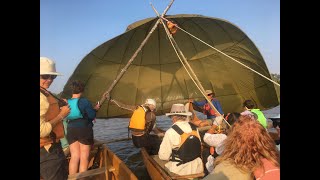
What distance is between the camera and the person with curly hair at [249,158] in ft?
8.38

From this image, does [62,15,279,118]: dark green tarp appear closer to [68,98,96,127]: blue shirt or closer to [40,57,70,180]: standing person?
[68,98,96,127]: blue shirt

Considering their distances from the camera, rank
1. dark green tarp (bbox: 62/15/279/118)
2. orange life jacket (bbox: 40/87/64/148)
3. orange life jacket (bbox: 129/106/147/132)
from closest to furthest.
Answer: orange life jacket (bbox: 40/87/64/148)
orange life jacket (bbox: 129/106/147/132)
dark green tarp (bbox: 62/15/279/118)

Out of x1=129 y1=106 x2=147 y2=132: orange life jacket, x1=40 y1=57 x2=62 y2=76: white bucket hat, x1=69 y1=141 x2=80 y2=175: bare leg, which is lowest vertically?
x1=69 y1=141 x2=80 y2=175: bare leg

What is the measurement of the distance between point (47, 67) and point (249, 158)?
10.4 ft

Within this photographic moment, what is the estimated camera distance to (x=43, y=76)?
379 cm

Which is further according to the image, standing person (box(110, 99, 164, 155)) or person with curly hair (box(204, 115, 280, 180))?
standing person (box(110, 99, 164, 155))

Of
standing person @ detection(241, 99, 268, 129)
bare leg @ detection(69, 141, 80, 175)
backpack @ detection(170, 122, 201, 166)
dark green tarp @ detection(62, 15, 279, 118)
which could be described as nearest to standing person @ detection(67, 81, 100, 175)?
bare leg @ detection(69, 141, 80, 175)

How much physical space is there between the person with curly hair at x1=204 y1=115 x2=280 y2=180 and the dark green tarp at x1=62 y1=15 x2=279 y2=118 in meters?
9.00

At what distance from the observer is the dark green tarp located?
37.8 ft

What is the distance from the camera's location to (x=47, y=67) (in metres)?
3.83

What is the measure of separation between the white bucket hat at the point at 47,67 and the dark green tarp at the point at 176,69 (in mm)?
7455

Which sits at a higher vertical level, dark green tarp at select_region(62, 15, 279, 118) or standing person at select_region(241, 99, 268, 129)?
dark green tarp at select_region(62, 15, 279, 118)

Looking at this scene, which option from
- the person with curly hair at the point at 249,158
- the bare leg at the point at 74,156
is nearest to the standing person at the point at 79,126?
the bare leg at the point at 74,156
